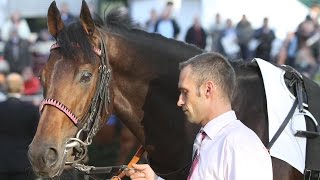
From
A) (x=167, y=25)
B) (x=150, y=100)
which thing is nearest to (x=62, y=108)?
(x=150, y=100)

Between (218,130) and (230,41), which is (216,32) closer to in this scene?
(230,41)

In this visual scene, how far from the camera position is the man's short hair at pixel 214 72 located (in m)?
3.04

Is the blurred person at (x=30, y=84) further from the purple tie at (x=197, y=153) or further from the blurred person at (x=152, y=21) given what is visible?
the purple tie at (x=197, y=153)

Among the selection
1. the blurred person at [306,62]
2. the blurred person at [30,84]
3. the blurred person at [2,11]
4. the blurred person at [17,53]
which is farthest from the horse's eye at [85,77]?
the blurred person at [2,11]

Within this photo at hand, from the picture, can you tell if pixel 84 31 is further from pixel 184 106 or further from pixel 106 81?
pixel 184 106

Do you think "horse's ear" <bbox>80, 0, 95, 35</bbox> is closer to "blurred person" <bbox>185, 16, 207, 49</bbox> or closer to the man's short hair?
the man's short hair

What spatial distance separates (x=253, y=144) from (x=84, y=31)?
6.13 ft

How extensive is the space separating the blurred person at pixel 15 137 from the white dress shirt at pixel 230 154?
153 inches

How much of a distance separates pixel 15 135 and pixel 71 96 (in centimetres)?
262

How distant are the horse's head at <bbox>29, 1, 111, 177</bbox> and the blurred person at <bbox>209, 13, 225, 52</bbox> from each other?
8228 millimetres

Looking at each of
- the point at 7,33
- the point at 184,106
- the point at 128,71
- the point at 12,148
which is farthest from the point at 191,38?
the point at 184,106

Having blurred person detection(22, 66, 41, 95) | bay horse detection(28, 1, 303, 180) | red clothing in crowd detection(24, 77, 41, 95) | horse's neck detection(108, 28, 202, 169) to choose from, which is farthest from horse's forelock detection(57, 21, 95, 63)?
red clothing in crowd detection(24, 77, 41, 95)

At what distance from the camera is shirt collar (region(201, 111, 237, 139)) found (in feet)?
9.81

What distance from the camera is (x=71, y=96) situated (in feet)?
13.8
